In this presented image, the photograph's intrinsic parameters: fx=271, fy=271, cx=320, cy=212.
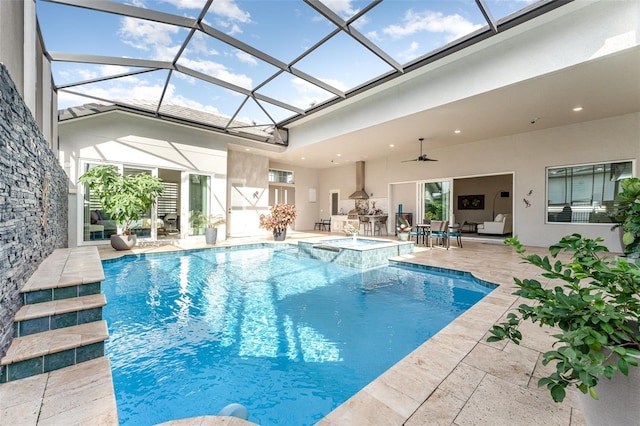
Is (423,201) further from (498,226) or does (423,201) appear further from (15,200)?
(15,200)

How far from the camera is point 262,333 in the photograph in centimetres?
295

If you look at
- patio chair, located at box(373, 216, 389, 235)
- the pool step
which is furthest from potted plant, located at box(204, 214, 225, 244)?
patio chair, located at box(373, 216, 389, 235)

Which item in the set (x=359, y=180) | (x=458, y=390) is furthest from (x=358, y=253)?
(x=359, y=180)

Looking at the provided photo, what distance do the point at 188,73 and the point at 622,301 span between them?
6.83 meters

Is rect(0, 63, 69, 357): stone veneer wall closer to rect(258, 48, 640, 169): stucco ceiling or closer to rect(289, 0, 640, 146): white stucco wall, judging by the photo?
rect(289, 0, 640, 146): white stucco wall

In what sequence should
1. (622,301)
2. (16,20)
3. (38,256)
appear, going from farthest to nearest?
(38,256)
(16,20)
(622,301)

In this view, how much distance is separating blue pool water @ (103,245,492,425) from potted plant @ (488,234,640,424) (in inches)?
57.2

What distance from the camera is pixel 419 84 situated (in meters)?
5.95

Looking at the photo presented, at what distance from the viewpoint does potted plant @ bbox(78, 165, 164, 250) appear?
6.50m

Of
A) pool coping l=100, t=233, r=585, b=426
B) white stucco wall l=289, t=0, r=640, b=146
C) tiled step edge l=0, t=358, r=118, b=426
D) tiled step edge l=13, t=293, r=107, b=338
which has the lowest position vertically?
pool coping l=100, t=233, r=585, b=426

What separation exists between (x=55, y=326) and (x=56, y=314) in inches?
3.8

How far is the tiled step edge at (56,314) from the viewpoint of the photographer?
1.96 metres

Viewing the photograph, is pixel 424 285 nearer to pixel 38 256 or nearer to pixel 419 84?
pixel 419 84

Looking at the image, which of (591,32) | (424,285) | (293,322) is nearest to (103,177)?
(293,322)
